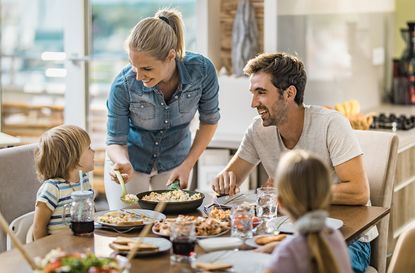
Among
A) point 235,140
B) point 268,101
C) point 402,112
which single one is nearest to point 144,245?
point 268,101

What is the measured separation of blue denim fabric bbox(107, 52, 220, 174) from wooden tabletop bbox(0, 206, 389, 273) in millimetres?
882

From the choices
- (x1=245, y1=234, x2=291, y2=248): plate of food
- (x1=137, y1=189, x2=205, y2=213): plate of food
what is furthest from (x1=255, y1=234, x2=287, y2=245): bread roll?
(x1=137, y1=189, x2=205, y2=213): plate of food

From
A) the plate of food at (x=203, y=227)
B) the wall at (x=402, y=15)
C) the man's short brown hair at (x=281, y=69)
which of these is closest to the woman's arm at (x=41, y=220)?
the plate of food at (x=203, y=227)

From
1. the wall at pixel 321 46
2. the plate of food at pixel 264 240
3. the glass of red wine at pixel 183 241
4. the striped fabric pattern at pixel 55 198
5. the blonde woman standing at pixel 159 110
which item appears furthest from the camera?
the wall at pixel 321 46

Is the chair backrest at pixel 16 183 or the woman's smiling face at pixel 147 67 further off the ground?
the woman's smiling face at pixel 147 67

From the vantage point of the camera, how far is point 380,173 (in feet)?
11.2

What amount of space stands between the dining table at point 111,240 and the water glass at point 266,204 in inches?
8.1

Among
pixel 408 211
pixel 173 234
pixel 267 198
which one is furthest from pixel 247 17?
pixel 173 234

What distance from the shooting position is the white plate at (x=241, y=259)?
2305mm

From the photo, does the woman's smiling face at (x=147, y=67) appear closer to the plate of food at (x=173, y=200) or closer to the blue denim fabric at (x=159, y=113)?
the blue denim fabric at (x=159, y=113)

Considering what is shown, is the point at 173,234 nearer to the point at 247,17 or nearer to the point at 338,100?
the point at 247,17

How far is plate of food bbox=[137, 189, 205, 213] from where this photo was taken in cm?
296

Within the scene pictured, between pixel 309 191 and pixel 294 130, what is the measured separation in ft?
4.23

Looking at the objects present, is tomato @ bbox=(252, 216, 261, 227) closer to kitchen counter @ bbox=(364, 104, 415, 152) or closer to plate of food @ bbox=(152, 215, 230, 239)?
plate of food @ bbox=(152, 215, 230, 239)
